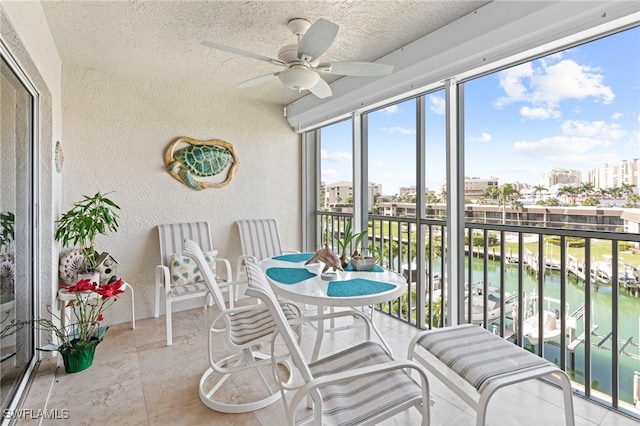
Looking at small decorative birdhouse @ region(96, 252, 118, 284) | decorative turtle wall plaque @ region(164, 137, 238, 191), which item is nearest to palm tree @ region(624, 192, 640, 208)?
decorative turtle wall plaque @ region(164, 137, 238, 191)

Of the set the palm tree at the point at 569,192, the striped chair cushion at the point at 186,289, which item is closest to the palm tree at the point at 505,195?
the palm tree at the point at 569,192

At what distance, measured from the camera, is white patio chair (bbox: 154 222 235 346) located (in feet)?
9.47

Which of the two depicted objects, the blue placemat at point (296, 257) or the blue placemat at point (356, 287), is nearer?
the blue placemat at point (356, 287)

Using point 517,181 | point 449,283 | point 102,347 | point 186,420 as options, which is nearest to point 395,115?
point 517,181

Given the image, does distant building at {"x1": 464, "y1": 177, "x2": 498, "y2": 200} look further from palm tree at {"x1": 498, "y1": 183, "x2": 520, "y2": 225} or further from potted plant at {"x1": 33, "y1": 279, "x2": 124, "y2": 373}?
potted plant at {"x1": 33, "y1": 279, "x2": 124, "y2": 373}

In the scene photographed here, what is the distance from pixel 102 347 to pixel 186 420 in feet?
4.66

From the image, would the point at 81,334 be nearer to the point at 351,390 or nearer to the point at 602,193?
the point at 351,390

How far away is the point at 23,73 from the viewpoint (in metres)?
2.07

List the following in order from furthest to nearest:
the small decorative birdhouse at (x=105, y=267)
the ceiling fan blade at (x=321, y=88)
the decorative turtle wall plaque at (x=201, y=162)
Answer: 1. the decorative turtle wall plaque at (x=201, y=162)
2. the small decorative birdhouse at (x=105, y=267)
3. the ceiling fan blade at (x=321, y=88)

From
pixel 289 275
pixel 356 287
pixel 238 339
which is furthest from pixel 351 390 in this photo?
pixel 289 275

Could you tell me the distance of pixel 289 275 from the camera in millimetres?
2221

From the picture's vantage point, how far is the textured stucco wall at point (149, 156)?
3139 mm

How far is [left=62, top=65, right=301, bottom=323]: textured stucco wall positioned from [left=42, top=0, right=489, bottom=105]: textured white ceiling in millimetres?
331

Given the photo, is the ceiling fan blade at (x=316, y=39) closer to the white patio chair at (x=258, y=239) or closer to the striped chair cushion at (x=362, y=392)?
the striped chair cushion at (x=362, y=392)
